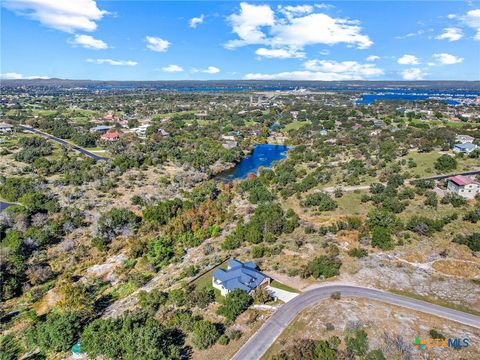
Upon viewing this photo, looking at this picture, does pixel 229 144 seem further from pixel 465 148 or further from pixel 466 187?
pixel 466 187

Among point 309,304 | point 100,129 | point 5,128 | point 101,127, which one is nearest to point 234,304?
point 309,304

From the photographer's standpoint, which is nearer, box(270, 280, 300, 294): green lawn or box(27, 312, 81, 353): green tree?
box(27, 312, 81, 353): green tree

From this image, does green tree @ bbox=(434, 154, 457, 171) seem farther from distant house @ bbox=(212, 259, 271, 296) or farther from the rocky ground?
distant house @ bbox=(212, 259, 271, 296)

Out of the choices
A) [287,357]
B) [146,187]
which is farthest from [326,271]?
[146,187]

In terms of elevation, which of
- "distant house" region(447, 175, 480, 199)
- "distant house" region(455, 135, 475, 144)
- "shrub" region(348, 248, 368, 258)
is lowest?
→ "shrub" region(348, 248, 368, 258)


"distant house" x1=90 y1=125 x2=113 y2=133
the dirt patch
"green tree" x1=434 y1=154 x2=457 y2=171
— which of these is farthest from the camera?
"distant house" x1=90 y1=125 x2=113 y2=133

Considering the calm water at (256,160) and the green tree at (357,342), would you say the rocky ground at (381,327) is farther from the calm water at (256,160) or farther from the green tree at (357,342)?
the calm water at (256,160)

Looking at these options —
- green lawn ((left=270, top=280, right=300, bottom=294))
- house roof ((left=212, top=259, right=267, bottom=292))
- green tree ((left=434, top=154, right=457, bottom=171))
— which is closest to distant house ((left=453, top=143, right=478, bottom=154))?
green tree ((left=434, top=154, right=457, bottom=171))
